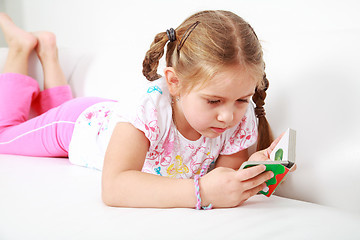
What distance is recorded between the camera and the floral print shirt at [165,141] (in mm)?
919

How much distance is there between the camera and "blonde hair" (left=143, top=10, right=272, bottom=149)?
83 cm

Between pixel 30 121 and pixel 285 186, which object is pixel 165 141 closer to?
pixel 285 186

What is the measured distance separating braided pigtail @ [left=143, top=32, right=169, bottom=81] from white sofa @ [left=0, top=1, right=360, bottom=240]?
292 mm

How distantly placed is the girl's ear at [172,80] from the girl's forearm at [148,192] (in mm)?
220

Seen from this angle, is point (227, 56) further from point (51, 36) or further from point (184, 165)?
point (51, 36)

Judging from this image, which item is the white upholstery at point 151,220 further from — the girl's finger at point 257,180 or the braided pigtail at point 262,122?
the braided pigtail at point 262,122

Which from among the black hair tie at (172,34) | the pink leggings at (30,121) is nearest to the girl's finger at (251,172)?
the black hair tie at (172,34)

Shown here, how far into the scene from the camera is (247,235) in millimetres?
680

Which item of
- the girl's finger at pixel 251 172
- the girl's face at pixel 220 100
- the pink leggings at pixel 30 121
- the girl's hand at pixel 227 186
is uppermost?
the girl's face at pixel 220 100

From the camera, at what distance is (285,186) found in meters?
0.99

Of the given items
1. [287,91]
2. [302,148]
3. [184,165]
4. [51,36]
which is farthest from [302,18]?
[51,36]

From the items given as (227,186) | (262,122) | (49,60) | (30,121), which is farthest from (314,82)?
(49,60)

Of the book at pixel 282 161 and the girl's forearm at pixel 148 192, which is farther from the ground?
the book at pixel 282 161

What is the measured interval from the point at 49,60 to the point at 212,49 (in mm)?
1021
